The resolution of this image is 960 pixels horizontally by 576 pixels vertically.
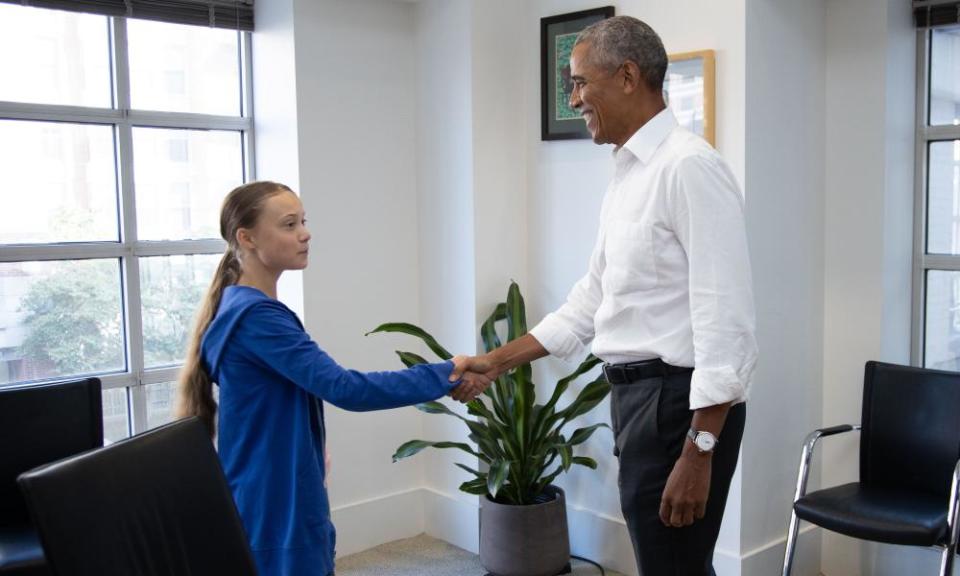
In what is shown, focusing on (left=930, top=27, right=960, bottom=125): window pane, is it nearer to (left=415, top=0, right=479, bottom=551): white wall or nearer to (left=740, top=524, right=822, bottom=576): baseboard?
(left=740, top=524, right=822, bottom=576): baseboard

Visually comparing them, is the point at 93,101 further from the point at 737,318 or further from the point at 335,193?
the point at 737,318

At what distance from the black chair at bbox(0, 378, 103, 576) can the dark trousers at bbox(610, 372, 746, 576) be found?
5.98 feet

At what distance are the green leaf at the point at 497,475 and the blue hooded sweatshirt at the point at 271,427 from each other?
129 centimetres

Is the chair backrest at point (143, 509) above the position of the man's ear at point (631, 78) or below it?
below

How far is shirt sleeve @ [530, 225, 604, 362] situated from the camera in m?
2.23

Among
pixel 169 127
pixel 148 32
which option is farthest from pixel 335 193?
pixel 148 32

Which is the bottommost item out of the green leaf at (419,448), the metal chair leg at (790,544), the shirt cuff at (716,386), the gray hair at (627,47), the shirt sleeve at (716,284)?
the metal chair leg at (790,544)

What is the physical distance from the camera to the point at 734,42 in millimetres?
2953

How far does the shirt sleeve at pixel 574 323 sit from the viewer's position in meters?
2.23

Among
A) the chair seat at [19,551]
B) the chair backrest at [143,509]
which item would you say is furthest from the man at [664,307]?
the chair seat at [19,551]

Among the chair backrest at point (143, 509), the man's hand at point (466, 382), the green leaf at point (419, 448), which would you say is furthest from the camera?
the green leaf at point (419, 448)

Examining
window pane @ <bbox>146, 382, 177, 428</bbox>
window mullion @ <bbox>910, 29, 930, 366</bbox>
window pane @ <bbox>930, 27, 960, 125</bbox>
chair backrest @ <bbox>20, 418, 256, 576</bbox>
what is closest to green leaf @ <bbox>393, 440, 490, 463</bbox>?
window pane @ <bbox>146, 382, 177, 428</bbox>

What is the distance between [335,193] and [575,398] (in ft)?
3.92

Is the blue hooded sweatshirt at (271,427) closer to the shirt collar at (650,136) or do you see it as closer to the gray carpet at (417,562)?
the shirt collar at (650,136)
